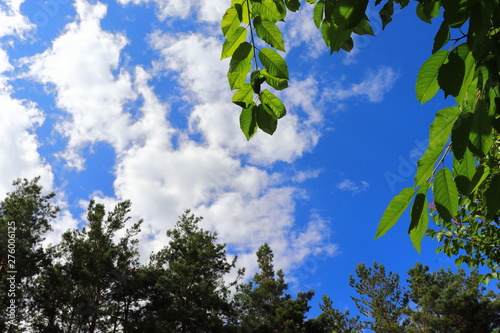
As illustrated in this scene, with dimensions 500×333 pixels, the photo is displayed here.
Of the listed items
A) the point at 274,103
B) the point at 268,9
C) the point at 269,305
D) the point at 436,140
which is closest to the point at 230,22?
the point at 268,9

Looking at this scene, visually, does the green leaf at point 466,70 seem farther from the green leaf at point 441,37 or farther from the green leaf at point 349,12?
the green leaf at point 349,12

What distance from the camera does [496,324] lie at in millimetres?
31562

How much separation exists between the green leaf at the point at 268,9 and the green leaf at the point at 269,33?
0.22ft

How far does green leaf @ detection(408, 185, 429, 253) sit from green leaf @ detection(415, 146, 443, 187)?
0.07 ft

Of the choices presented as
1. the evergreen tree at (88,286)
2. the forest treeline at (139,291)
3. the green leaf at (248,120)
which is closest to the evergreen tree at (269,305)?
the forest treeline at (139,291)

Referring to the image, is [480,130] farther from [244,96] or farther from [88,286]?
[88,286]

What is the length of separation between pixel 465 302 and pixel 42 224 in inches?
1550

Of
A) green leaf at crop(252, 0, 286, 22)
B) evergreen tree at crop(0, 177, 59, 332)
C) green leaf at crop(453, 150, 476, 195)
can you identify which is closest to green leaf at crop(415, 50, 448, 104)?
green leaf at crop(453, 150, 476, 195)

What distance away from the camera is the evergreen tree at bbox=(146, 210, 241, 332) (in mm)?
24328

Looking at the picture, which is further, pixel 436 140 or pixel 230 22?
pixel 230 22

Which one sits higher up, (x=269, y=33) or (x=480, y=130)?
(x=269, y=33)

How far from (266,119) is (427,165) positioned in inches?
21.3

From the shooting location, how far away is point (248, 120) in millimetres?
1157

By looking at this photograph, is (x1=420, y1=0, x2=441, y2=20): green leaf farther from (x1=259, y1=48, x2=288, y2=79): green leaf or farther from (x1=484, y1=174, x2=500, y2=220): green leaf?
(x1=484, y1=174, x2=500, y2=220): green leaf
